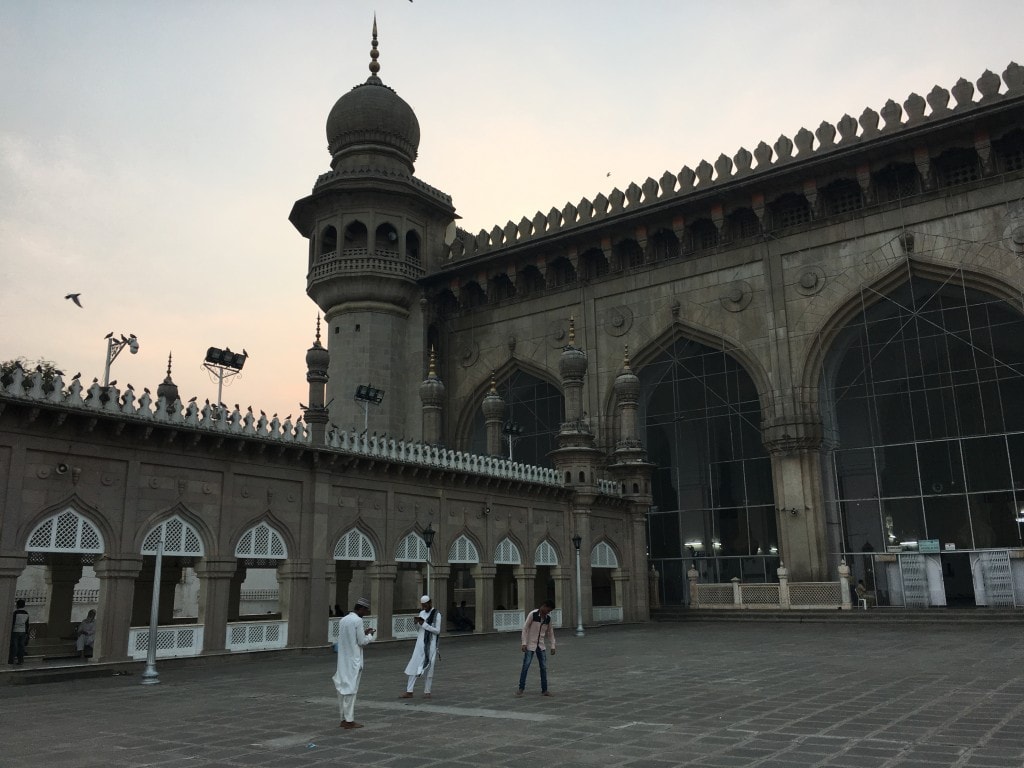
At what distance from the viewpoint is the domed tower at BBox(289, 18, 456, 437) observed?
113 feet

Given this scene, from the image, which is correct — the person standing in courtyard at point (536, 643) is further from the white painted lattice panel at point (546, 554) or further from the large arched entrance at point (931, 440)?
the large arched entrance at point (931, 440)

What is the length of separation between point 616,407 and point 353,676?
23.6 meters

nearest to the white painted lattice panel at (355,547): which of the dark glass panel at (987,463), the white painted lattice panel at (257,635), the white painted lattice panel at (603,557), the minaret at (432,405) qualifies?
the white painted lattice panel at (257,635)

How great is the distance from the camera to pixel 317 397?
2153 centimetres

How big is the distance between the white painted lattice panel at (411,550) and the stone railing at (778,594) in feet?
36.7

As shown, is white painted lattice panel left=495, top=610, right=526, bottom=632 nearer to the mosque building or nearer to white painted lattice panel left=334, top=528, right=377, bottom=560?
the mosque building

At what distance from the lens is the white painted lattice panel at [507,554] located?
80.9ft

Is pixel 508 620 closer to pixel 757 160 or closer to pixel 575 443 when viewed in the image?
pixel 575 443

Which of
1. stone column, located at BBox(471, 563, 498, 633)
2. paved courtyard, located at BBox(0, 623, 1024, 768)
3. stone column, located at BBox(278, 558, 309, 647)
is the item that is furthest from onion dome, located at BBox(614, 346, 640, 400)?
stone column, located at BBox(278, 558, 309, 647)

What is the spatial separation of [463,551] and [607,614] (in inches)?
267

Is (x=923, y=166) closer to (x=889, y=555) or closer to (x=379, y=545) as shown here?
(x=889, y=555)

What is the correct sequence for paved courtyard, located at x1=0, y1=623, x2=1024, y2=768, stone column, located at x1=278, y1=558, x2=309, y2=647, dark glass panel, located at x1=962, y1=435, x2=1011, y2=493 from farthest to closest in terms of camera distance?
dark glass panel, located at x1=962, y1=435, x2=1011, y2=493 < stone column, located at x1=278, y1=558, x2=309, y2=647 < paved courtyard, located at x1=0, y1=623, x2=1024, y2=768

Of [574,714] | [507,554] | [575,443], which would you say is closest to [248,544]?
[507,554]

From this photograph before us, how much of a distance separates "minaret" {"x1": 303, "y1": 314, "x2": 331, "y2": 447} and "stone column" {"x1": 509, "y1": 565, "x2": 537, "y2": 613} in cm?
795
